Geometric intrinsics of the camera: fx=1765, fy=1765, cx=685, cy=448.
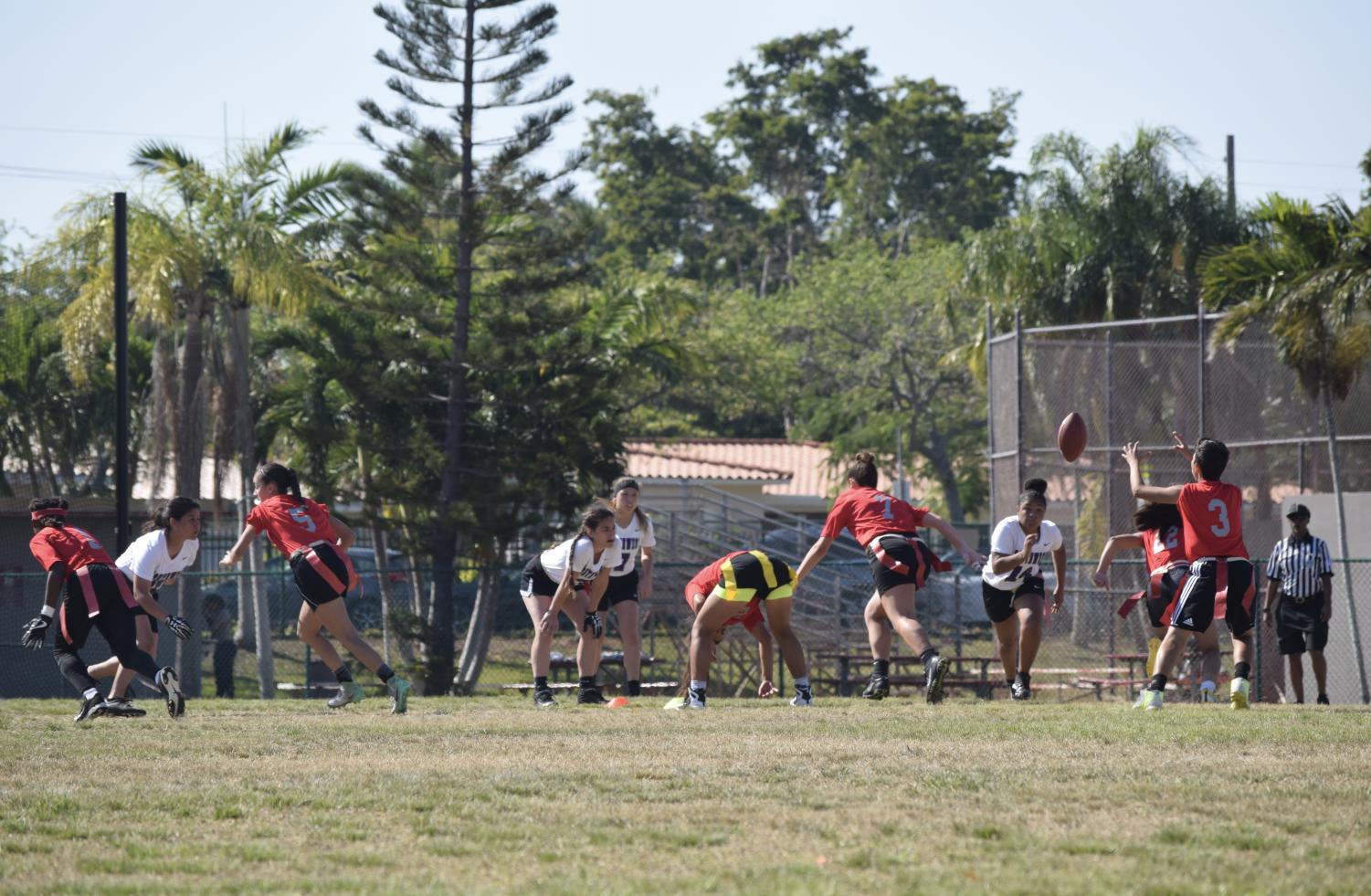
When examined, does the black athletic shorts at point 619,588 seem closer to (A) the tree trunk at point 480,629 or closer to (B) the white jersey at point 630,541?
(B) the white jersey at point 630,541

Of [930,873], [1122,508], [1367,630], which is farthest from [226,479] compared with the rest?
[930,873]

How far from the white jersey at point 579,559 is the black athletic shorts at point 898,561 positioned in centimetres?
183

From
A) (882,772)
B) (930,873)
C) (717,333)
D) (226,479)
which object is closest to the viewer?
(930,873)

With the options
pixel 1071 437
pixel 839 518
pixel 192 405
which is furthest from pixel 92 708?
pixel 192 405

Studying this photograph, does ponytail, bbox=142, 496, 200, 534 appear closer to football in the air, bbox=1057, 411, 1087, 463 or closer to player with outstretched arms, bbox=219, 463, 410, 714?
player with outstretched arms, bbox=219, 463, 410, 714

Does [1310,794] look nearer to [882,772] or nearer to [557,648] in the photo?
[882,772]

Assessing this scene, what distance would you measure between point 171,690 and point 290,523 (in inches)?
49.5

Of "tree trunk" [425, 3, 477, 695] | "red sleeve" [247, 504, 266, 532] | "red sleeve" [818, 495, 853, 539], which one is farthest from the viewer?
"tree trunk" [425, 3, 477, 695]

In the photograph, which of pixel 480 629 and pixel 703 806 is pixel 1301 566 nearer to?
pixel 703 806

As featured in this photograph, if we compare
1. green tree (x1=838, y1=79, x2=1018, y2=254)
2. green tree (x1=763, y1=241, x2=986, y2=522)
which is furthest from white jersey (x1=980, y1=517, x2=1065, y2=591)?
green tree (x1=838, y1=79, x2=1018, y2=254)

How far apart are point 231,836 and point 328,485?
17777mm

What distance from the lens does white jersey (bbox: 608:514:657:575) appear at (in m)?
12.8

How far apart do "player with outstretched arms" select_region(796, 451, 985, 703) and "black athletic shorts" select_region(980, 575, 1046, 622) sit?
96cm

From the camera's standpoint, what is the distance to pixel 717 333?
42250 mm
